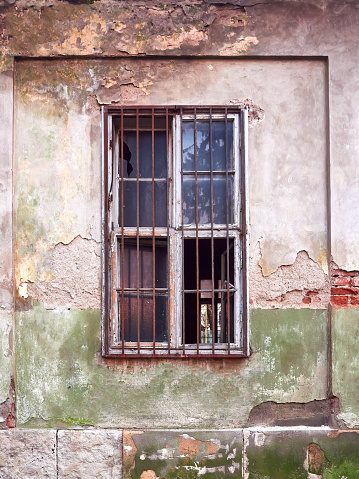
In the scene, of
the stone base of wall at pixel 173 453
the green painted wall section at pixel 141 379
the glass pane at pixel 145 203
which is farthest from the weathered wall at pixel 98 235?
the glass pane at pixel 145 203

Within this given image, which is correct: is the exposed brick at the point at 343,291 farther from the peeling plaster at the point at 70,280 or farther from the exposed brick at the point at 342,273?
the peeling plaster at the point at 70,280

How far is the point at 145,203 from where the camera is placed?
144 inches

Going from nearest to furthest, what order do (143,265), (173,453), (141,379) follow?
(173,453) < (141,379) < (143,265)

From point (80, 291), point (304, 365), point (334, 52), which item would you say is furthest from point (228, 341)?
point (334, 52)

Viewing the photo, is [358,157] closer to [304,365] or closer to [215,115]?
[215,115]

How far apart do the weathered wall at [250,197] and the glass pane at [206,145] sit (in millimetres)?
184

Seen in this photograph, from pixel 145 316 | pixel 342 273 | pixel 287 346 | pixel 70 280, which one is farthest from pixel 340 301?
pixel 70 280

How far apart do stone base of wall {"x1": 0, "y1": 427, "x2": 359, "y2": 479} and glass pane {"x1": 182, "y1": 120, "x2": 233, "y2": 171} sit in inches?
78.3

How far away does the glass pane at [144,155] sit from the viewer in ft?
12.0

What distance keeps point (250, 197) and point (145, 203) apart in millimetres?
812

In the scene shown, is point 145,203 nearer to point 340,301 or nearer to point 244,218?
point 244,218

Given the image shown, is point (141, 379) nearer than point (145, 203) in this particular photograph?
Yes

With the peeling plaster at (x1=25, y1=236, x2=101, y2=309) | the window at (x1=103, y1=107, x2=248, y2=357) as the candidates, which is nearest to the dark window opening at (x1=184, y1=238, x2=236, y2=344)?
the window at (x1=103, y1=107, x2=248, y2=357)

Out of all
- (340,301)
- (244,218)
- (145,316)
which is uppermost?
(244,218)
